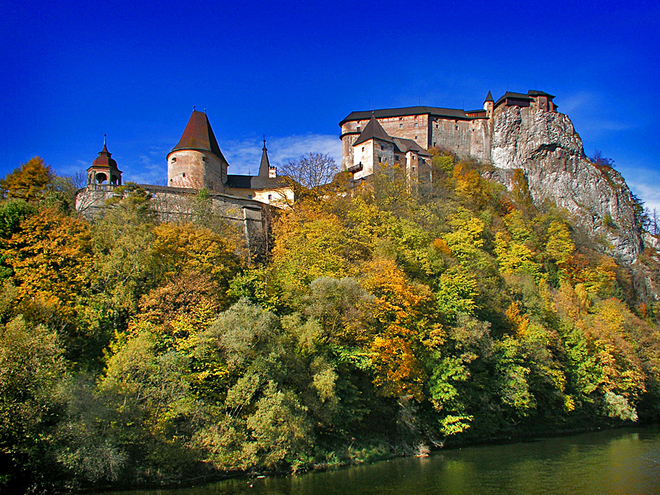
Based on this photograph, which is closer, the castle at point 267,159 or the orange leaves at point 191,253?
the orange leaves at point 191,253

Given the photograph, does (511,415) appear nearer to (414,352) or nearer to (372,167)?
(414,352)

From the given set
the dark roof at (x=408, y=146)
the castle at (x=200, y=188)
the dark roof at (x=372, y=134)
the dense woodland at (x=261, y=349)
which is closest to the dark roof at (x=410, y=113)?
the dark roof at (x=408, y=146)

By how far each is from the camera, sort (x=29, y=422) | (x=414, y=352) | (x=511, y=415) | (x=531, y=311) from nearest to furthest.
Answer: (x=29, y=422)
(x=414, y=352)
(x=511, y=415)
(x=531, y=311)

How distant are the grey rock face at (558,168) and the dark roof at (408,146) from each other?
43.0 ft

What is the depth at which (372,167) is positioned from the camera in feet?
200

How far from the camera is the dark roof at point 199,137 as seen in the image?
49.8m

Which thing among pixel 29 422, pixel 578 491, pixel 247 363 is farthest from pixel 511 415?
pixel 29 422

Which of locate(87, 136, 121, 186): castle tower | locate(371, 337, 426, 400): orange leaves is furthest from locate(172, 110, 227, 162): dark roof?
locate(371, 337, 426, 400): orange leaves

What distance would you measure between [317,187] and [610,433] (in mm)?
26899

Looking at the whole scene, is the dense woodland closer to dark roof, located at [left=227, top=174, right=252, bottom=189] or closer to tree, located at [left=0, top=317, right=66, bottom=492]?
tree, located at [left=0, top=317, right=66, bottom=492]

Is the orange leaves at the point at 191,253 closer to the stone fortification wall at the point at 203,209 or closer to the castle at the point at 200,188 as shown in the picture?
the stone fortification wall at the point at 203,209

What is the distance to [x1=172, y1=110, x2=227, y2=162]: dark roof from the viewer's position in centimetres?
4984

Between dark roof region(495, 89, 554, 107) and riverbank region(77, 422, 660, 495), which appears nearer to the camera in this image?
riverbank region(77, 422, 660, 495)

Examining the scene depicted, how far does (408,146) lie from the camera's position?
70125 millimetres
